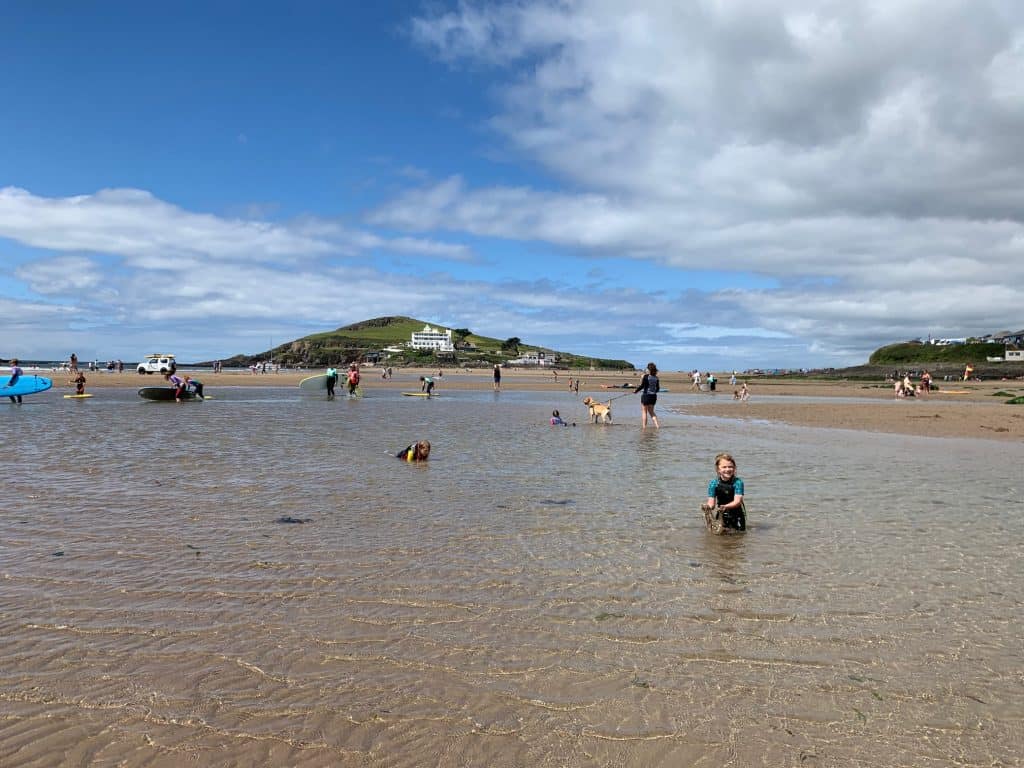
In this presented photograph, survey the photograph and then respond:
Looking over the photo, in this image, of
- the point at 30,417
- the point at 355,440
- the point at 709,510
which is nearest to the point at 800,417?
the point at 355,440

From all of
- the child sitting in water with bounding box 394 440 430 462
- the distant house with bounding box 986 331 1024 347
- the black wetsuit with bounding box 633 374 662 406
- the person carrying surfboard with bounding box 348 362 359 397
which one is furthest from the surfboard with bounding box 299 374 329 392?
the distant house with bounding box 986 331 1024 347

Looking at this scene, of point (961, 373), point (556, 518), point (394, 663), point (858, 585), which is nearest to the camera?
point (394, 663)

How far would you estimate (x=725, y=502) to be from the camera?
8.91 m

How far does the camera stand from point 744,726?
394 cm

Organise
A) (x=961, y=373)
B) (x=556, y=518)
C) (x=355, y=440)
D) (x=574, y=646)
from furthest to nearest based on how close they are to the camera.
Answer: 1. (x=961, y=373)
2. (x=355, y=440)
3. (x=556, y=518)
4. (x=574, y=646)

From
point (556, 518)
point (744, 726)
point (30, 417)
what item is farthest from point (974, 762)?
point (30, 417)

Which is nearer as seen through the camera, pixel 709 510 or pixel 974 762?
pixel 974 762

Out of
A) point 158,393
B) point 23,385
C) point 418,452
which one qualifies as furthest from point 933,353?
point 23,385

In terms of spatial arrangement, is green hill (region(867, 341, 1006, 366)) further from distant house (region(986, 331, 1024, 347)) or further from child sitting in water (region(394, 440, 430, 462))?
child sitting in water (region(394, 440, 430, 462))

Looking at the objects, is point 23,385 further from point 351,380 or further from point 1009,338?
point 1009,338

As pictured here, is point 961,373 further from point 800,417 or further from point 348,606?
point 348,606

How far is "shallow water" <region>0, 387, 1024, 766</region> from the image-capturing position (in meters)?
3.79

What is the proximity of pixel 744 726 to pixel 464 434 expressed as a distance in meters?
17.2

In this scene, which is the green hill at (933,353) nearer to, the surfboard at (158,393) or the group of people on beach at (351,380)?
the group of people on beach at (351,380)
